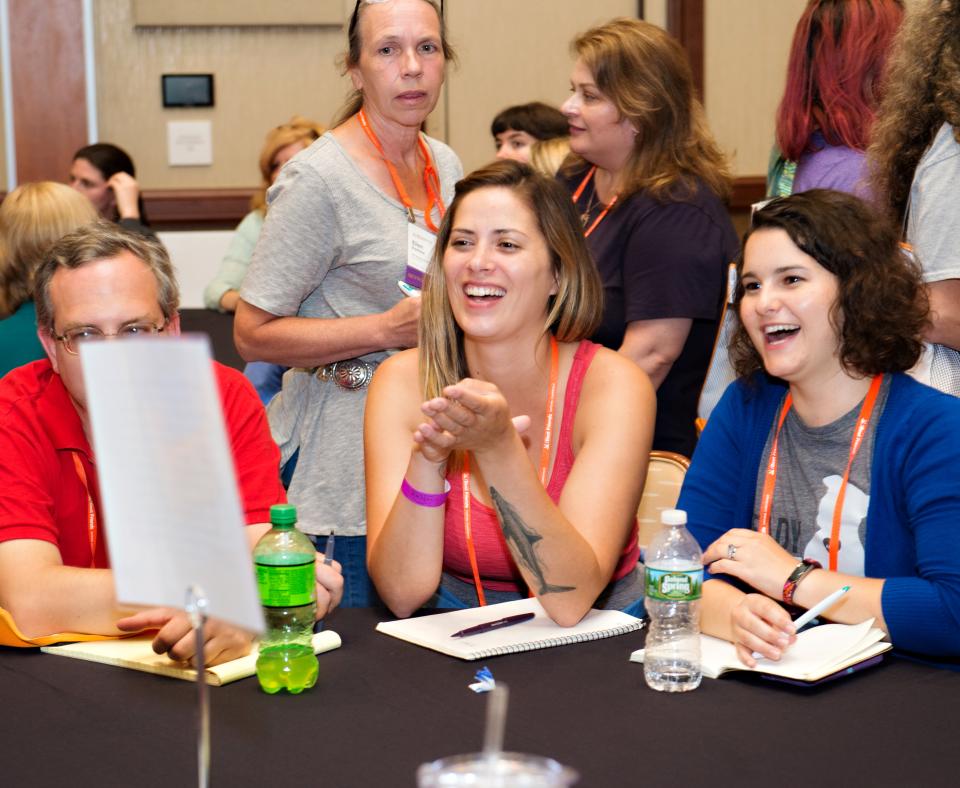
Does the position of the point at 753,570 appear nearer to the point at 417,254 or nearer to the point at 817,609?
the point at 817,609

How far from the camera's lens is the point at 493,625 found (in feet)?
5.57

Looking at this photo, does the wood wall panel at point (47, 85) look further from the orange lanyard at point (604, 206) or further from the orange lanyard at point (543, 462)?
the orange lanyard at point (543, 462)

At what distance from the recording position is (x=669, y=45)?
2943 mm

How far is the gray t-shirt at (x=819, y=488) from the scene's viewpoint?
5.96ft

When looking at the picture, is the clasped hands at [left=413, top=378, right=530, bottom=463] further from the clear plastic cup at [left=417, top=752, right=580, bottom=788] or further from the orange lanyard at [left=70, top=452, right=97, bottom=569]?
the clear plastic cup at [left=417, top=752, right=580, bottom=788]

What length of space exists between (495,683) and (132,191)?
4.28 metres

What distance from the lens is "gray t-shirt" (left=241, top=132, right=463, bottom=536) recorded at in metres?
2.44

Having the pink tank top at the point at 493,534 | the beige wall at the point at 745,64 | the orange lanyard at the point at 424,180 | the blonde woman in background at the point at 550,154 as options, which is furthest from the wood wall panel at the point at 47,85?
the pink tank top at the point at 493,534

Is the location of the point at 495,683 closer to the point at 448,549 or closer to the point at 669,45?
the point at 448,549

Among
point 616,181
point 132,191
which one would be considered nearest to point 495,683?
point 616,181

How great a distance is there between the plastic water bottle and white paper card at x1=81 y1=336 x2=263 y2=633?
76 centimetres

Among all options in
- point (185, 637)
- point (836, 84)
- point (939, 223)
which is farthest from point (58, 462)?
point (836, 84)

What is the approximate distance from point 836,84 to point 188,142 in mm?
3664

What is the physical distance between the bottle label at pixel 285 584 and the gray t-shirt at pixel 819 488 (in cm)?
77
